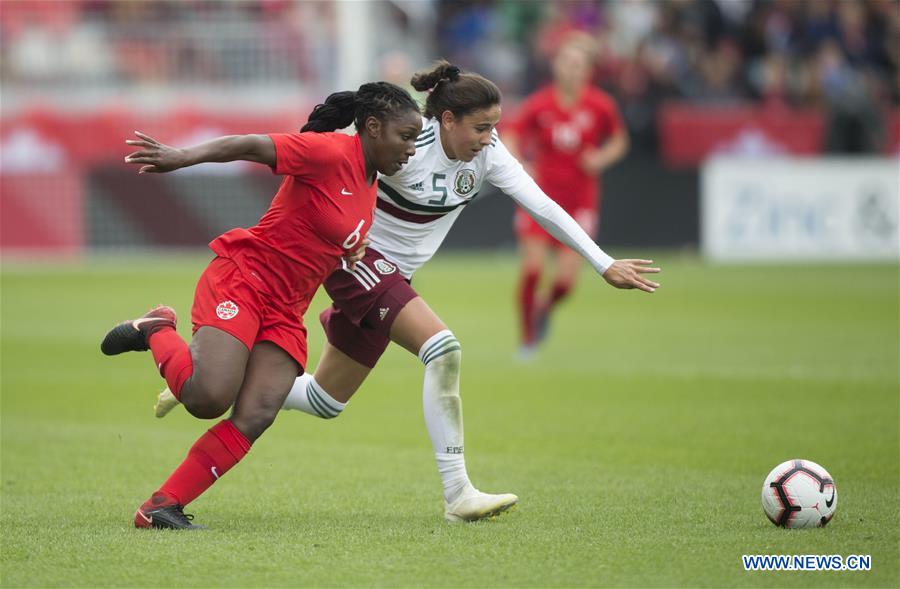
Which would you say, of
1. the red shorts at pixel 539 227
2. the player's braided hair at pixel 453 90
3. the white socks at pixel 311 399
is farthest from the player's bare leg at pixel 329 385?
the red shorts at pixel 539 227

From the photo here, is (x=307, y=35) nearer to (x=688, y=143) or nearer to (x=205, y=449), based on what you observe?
(x=688, y=143)

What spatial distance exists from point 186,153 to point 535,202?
1.98m

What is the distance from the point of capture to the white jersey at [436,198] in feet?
22.1

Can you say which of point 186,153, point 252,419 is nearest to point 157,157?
point 186,153

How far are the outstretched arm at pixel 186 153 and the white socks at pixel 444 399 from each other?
51.7 inches

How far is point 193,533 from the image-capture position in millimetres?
5891

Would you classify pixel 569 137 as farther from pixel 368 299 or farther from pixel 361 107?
pixel 361 107

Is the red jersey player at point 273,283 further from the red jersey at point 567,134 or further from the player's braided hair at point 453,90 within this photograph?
the red jersey at point 567,134

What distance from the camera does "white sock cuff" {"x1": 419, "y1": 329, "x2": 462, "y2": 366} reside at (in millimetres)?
6387

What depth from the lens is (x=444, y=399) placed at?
6.43 meters

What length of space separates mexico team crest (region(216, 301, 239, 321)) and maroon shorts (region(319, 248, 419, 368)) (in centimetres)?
77

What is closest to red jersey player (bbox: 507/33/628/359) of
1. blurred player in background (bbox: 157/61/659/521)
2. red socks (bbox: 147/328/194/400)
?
blurred player in background (bbox: 157/61/659/521)

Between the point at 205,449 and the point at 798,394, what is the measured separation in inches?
235

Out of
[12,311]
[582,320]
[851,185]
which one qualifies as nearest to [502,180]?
[582,320]
